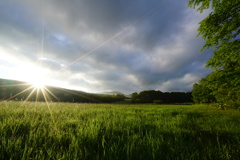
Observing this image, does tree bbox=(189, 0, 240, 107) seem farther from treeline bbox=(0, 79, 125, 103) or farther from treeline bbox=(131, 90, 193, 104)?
treeline bbox=(131, 90, 193, 104)

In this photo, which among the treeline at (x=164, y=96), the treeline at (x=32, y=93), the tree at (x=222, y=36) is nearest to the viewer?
the tree at (x=222, y=36)

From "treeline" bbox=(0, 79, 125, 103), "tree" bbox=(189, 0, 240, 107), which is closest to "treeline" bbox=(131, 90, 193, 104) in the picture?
Answer: "treeline" bbox=(0, 79, 125, 103)

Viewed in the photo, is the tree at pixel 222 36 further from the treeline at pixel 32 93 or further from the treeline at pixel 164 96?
the treeline at pixel 164 96

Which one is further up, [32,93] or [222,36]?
[222,36]

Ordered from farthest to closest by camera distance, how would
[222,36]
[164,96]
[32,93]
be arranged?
[164,96], [32,93], [222,36]

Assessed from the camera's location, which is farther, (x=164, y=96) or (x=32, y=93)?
(x=164, y=96)

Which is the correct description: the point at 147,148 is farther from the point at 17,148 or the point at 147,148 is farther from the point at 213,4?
the point at 213,4

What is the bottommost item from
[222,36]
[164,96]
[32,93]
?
[32,93]

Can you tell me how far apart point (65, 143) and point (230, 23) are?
845 centimetres

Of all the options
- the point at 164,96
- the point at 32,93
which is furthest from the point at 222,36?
the point at 164,96

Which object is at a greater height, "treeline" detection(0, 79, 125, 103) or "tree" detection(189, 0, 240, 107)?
"tree" detection(189, 0, 240, 107)

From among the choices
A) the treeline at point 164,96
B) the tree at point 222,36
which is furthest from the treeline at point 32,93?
the treeline at point 164,96

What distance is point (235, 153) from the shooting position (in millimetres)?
1494

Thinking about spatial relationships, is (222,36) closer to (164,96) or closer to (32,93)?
(32,93)
